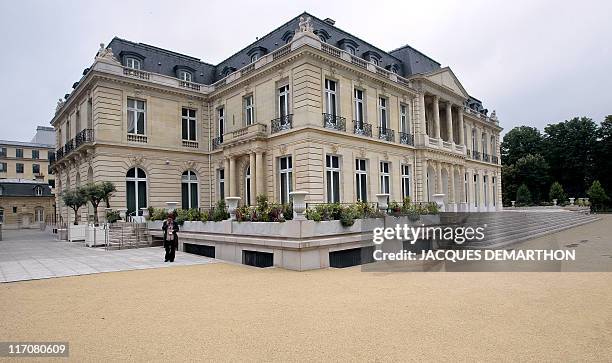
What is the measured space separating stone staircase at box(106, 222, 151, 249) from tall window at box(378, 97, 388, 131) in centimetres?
1469

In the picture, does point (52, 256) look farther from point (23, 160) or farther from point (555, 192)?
point (23, 160)

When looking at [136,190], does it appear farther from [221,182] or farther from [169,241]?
[169,241]

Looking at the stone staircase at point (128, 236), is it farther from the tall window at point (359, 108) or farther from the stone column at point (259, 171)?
the tall window at point (359, 108)

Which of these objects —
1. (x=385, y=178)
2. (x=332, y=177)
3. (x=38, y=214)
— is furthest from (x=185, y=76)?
(x=38, y=214)

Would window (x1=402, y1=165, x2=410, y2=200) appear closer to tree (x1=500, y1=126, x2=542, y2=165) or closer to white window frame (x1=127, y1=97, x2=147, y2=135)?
white window frame (x1=127, y1=97, x2=147, y2=135)

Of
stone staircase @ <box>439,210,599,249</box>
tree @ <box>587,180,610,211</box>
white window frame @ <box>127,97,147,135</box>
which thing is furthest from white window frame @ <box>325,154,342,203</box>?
tree @ <box>587,180,610,211</box>

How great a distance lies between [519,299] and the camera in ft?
22.5

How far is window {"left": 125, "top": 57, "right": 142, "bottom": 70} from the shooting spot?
23469mm

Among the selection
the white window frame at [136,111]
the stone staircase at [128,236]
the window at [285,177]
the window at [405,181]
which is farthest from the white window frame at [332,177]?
the white window frame at [136,111]

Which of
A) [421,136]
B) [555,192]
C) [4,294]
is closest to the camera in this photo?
[4,294]

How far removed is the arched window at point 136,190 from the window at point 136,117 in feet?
7.98

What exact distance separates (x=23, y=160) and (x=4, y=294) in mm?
65153

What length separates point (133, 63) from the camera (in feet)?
77.7

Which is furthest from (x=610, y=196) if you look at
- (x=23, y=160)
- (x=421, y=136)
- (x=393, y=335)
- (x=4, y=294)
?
(x=23, y=160)
